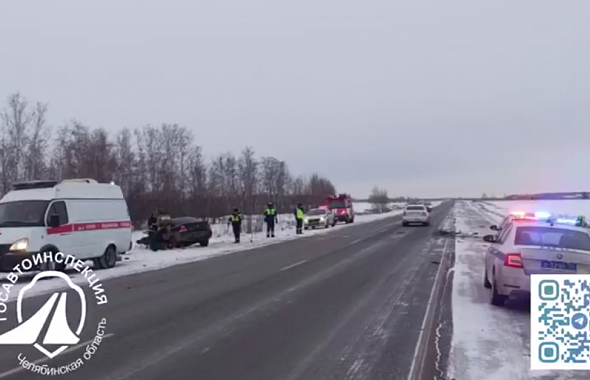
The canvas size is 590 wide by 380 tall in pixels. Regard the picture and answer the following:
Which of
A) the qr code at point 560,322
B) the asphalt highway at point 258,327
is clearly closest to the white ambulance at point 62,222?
the asphalt highway at point 258,327

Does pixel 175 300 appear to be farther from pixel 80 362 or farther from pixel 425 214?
pixel 425 214

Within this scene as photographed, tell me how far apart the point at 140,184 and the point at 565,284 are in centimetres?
5723

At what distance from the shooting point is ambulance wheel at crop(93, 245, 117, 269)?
1905 centimetres

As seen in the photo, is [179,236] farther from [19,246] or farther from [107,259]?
[19,246]

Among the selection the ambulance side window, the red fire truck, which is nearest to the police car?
the ambulance side window

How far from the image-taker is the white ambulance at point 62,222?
1633 centimetres

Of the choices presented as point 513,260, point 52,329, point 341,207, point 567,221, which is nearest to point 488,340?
point 513,260

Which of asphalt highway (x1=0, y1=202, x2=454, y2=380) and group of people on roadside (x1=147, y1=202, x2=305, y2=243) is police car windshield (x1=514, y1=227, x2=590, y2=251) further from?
group of people on roadside (x1=147, y1=202, x2=305, y2=243)

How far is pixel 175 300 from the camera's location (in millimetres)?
12148

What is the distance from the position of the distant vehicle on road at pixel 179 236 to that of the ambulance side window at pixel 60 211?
998 cm

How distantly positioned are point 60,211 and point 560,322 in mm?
13584

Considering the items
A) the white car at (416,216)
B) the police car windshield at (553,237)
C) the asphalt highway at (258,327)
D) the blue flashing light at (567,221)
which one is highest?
the blue flashing light at (567,221)

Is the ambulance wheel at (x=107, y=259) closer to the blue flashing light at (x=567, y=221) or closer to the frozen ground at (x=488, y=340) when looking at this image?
the frozen ground at (x=488, y=340)

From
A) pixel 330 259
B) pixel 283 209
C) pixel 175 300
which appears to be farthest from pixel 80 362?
pixel 283 209
